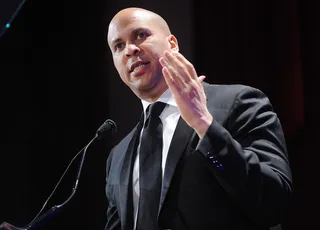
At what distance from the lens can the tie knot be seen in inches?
55.8

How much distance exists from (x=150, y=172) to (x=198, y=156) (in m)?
0.26

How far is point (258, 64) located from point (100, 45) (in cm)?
88

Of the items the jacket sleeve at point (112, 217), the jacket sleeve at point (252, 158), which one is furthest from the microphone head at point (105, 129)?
the jacket sleeve at point (252, 158)

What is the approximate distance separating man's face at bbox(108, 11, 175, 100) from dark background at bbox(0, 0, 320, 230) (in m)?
0.78

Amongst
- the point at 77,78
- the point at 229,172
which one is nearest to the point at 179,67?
the point at 229,172

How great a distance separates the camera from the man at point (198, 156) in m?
1.07

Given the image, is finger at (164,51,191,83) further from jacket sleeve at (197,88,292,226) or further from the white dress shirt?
the white dress shirt

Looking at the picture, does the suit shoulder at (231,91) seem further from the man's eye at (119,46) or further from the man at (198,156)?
the man's eye at (119,46)

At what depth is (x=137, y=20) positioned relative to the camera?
1.52m

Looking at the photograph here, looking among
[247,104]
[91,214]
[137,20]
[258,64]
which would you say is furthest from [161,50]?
[91,214]

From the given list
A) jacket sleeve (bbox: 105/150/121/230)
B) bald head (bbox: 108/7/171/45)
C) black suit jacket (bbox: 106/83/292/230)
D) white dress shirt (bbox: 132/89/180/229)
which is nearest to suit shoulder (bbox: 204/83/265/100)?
black suit jacket (bbox: 106/83/292/230)

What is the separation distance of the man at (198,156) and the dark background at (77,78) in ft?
2.81

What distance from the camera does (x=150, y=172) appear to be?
1.29m

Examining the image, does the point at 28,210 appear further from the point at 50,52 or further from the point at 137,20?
the point at 137,20
